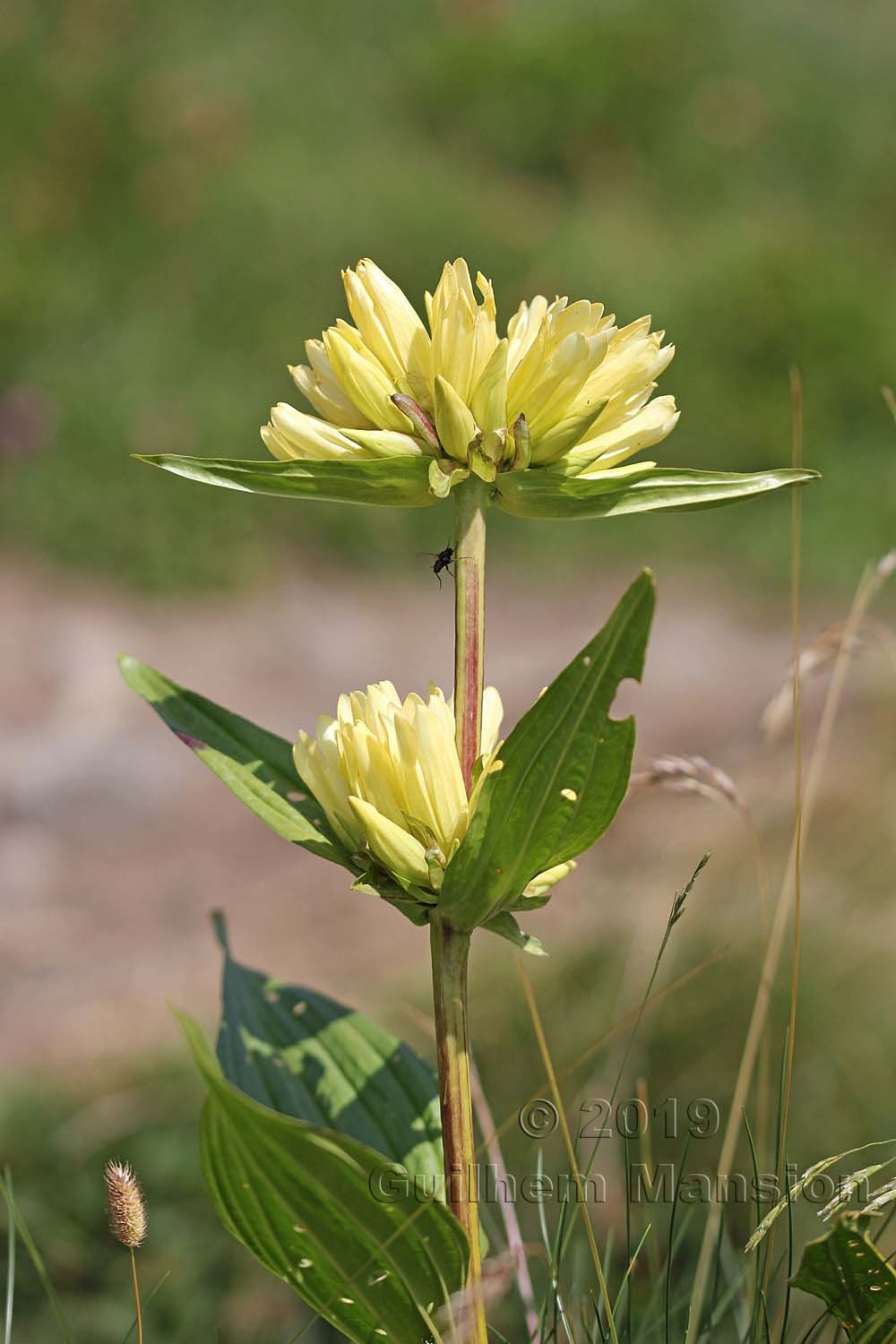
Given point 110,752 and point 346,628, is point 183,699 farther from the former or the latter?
point 346,628

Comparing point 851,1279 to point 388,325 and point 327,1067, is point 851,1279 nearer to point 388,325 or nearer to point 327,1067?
point 327,1067

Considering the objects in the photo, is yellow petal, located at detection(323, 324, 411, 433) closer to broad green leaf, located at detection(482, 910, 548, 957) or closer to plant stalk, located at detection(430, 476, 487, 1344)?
plant stalk, located at detection(430, 476, 487, 1344)

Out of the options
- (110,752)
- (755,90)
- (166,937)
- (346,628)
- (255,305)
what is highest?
(755,90)

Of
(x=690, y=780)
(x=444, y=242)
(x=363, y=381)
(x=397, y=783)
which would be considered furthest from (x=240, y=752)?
(x=444, y=242)

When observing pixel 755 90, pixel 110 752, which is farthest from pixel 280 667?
pixel 755 90

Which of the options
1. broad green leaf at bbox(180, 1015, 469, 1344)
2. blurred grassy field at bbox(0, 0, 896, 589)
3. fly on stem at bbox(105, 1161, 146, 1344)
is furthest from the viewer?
blurred grassy field at bbox(0, 0, 896, 589)

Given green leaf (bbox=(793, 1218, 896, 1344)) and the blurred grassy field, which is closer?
green leaf (bbox=(793, 1218, 896, 1344))

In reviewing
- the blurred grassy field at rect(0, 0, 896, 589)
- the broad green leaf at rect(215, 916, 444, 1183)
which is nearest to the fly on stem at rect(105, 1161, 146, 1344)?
the broad green leaf at rect(215, 916, 444, 1183)
